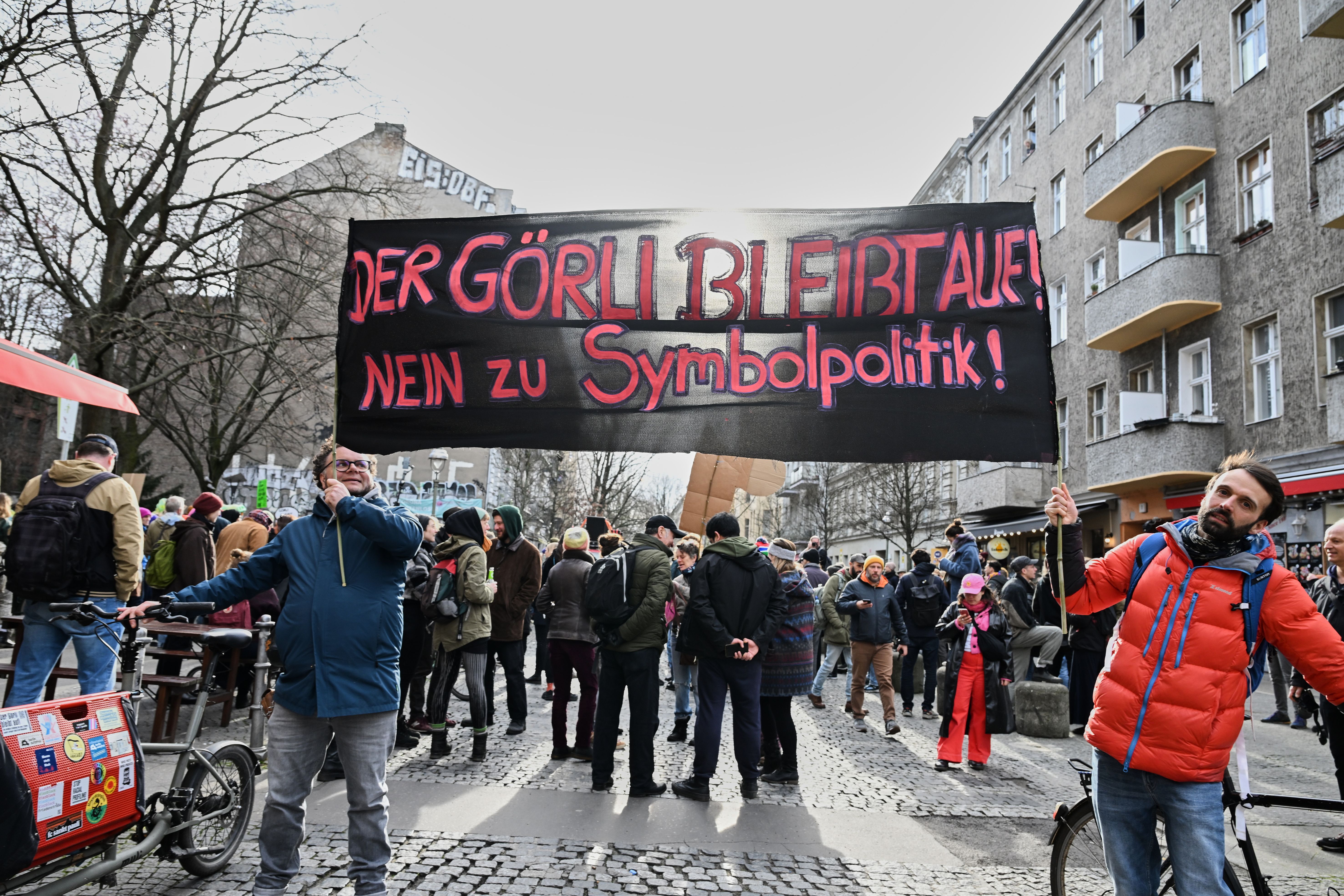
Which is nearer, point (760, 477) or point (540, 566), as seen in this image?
point (540, 566)

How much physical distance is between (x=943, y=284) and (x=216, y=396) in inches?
894

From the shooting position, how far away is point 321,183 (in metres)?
35.4

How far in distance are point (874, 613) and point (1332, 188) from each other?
11210 millimetres

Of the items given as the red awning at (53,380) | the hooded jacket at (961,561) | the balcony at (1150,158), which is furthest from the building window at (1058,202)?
the red awning at (53,380)

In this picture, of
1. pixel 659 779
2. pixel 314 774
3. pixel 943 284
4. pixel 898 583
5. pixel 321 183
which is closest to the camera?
pixel 314 774

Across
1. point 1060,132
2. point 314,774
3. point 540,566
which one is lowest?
point 314,774

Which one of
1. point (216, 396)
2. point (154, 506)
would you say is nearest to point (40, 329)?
point (216, 396)

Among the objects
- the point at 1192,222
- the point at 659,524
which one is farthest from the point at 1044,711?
the point at 1192,222

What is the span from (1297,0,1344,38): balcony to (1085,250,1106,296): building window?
329 inches

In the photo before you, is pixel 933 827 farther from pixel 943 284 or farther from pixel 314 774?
pixel 314 774

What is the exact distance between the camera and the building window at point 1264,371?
56.9 feet

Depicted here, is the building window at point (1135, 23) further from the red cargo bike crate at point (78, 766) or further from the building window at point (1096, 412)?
the red cargo bike crate at point (78, 766)

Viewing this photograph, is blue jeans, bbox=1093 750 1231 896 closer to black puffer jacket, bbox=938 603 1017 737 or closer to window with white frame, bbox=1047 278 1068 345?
black puffer jacket, bbox=938 603 1017 737

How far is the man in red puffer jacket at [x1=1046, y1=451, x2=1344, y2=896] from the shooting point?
3.10 m
